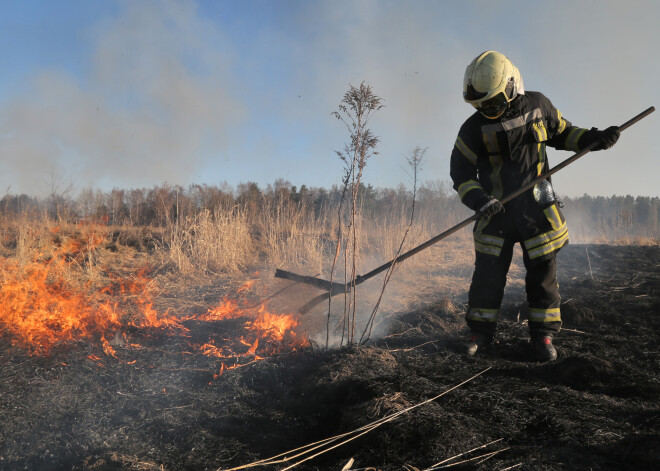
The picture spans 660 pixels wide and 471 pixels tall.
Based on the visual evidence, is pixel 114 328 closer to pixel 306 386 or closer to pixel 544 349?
pixel 306 386

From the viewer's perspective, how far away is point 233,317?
4.07 m

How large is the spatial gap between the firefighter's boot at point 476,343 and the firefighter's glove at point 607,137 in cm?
180

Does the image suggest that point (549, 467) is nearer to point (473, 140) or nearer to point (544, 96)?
point (473, 140)

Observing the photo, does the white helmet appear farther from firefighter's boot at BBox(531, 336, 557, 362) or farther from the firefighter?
firefighter's boot at BBox(531, 336, 557, 362)

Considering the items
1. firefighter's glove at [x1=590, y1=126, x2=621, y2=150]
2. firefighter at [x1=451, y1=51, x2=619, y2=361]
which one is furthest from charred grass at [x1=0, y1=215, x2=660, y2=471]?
firefighter's glove at [x1=590, y1=126, x2=621, y2=150]

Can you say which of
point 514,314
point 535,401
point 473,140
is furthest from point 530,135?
point 514,314

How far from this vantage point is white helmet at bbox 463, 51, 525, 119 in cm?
297

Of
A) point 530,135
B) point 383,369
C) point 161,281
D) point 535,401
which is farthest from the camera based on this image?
point 161,281

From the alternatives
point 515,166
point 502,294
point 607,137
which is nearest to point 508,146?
point 515,166

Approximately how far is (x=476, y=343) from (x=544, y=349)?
1.67 feet

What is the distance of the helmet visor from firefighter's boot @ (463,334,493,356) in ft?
6.09

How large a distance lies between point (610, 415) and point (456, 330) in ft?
6.69

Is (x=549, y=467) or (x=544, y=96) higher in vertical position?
(x=544, y=96)

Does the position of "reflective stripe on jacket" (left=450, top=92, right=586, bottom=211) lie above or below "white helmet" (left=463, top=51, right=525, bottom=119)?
below
